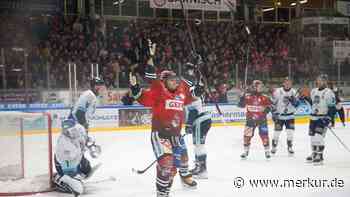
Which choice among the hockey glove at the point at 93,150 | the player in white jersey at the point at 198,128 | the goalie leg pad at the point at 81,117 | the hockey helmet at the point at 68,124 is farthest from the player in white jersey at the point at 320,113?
the hockey helmet at the point at 68,124

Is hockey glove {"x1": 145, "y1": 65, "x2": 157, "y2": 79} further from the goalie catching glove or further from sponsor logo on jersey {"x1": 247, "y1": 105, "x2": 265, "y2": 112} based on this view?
sponsor logo on jersey {"x1": 247, "y1": 105, "x2": 265, "y2": 112}

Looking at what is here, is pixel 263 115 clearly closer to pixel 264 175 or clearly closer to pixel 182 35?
pixel 264 175

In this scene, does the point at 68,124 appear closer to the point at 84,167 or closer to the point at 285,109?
the point at 84,167

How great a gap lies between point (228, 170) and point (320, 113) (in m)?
1.03

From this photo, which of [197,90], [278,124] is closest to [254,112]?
[278,124]

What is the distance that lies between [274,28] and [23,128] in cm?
426

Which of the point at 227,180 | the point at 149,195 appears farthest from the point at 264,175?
the point at 149,195

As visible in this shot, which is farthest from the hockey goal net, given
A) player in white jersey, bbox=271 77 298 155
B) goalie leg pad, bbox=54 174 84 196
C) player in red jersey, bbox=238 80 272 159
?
player in white jersey, bbox=271 77 298 155

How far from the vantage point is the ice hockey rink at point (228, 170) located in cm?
314

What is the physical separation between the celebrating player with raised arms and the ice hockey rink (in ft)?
0.45

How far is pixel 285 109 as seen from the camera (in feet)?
15.8

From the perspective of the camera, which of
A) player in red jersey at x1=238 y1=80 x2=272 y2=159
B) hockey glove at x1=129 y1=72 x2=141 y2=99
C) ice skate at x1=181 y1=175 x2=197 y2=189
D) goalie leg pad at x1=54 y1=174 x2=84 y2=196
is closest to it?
hockey glove at x1=129 y1=72 x2=141 y2=99

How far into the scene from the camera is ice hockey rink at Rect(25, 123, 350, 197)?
3145 mm

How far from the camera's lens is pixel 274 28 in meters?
6.93
